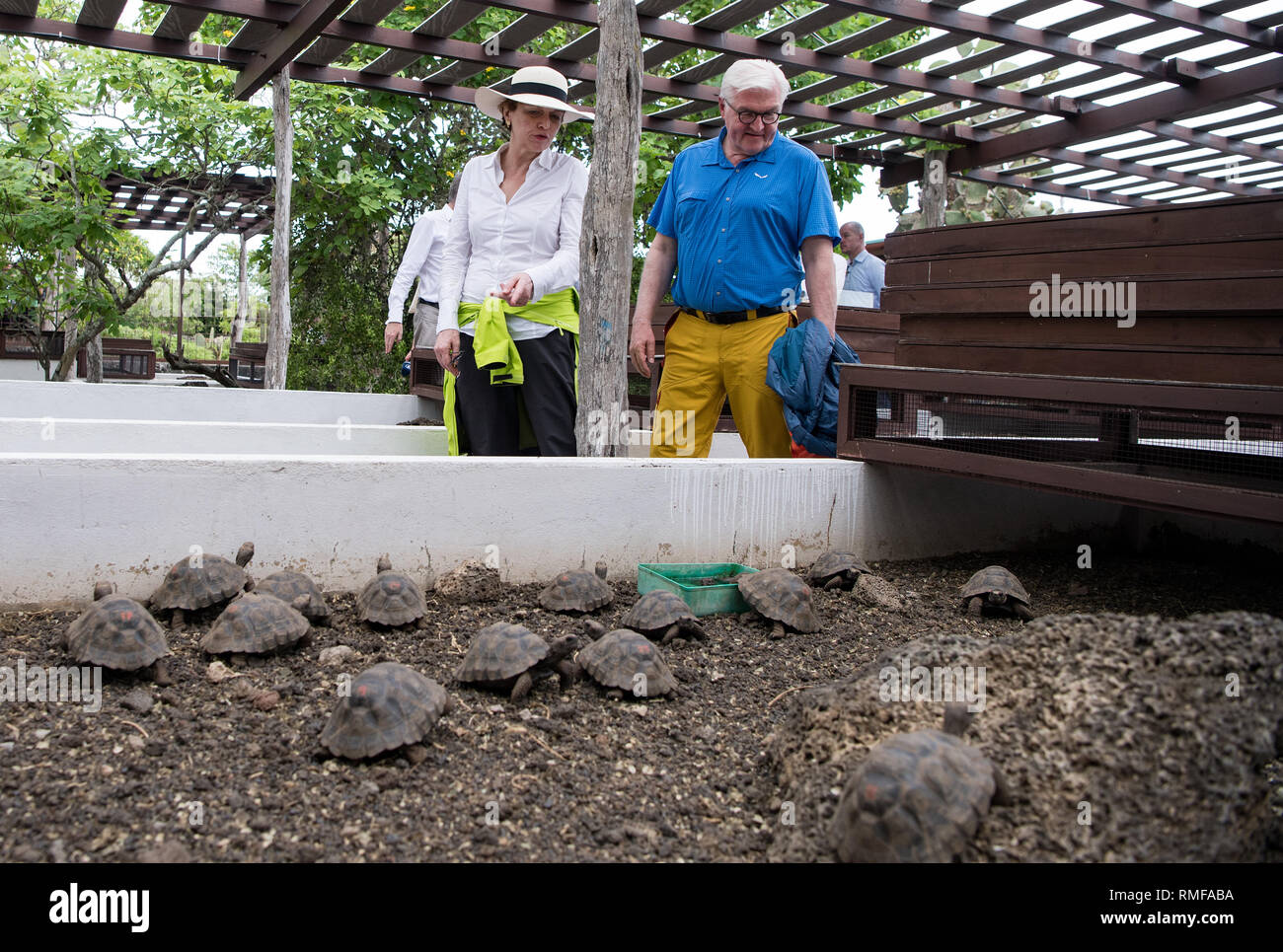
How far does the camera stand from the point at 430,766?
96.3 inches

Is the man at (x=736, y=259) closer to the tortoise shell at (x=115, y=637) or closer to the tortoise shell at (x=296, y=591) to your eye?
the tortoise shell at (x=296, y=591)

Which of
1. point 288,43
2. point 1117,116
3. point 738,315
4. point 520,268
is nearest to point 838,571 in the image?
point 738,315

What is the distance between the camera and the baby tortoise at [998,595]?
3.86m

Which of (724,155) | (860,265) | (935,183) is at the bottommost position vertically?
(724,155)

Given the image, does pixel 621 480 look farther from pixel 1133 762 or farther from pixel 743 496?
pixel 1133 762

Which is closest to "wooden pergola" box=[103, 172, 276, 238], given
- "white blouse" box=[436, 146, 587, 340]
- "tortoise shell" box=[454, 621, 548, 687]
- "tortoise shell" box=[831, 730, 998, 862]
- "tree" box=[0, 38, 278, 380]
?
"tree" box=[0, 38, 278, 380]

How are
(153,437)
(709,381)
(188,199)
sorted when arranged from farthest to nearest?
1. (188,199)
2. (153,437)
3. (709,381)

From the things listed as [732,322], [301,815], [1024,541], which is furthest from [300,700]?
[1024,541]

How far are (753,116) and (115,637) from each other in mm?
3302

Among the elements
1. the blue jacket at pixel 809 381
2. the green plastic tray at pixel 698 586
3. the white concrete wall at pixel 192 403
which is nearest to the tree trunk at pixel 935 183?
the white concrete wall at pixel 192 403

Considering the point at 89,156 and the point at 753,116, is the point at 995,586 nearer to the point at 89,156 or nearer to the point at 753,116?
the point at 753,116
